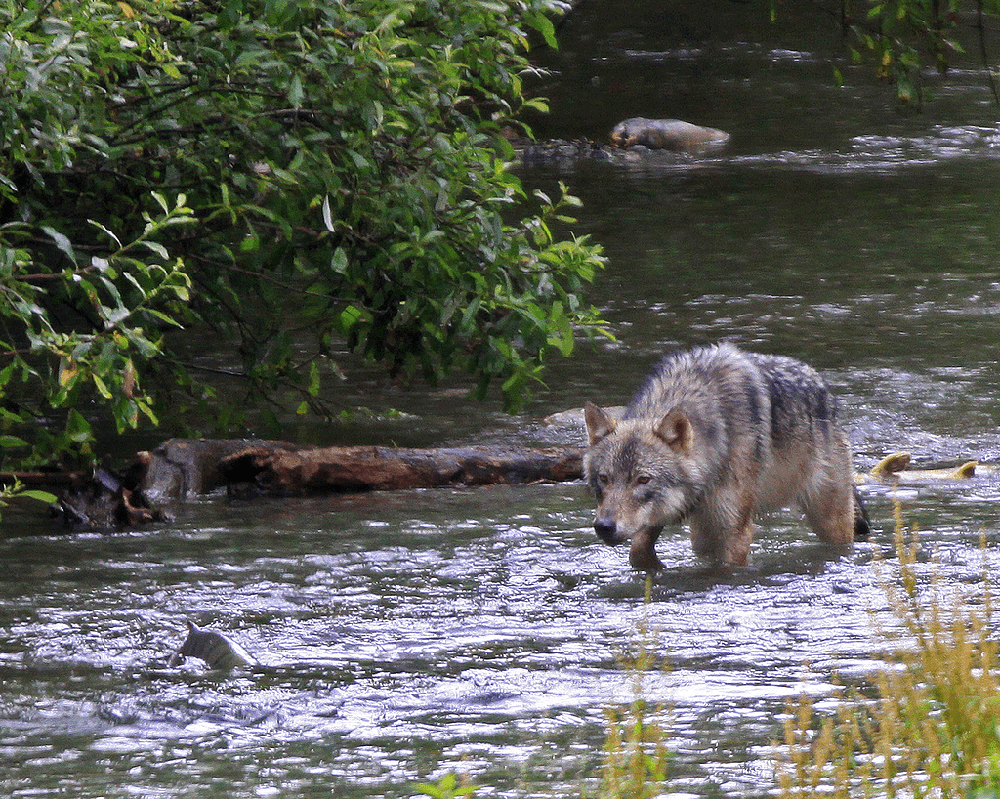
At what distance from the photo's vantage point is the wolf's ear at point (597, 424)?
894cm

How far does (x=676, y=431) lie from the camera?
28.6 ft

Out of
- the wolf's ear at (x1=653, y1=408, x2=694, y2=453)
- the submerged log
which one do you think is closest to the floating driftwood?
the submerged log

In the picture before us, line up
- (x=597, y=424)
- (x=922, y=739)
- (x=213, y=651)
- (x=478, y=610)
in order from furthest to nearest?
(x=597, y=424) → (x=478, y=610) → (x=213, y=651) → (x=922, y=739)

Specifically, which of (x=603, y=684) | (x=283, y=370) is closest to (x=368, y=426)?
(x=283, y=370)

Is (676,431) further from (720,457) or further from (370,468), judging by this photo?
(370,468)

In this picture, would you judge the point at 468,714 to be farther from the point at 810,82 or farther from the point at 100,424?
the point at 810,82

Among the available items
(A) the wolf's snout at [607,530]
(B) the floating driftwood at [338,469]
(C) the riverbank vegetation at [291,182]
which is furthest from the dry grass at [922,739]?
(B) the floating driftwood at [338,469]

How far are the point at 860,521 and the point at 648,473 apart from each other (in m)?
1.75

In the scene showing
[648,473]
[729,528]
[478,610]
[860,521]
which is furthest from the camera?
[860,521]

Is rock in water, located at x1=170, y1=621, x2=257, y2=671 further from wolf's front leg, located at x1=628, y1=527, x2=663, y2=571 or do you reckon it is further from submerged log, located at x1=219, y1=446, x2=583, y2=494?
submerged log, located at x1=219, y1=446, x2=583, y2=494

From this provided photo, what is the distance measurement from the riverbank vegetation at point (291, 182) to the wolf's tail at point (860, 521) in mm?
2344

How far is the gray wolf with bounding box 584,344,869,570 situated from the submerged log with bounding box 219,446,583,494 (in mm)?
1945

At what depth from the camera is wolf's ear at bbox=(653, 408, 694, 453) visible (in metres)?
8.67

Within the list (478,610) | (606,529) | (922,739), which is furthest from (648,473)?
(922,739)
